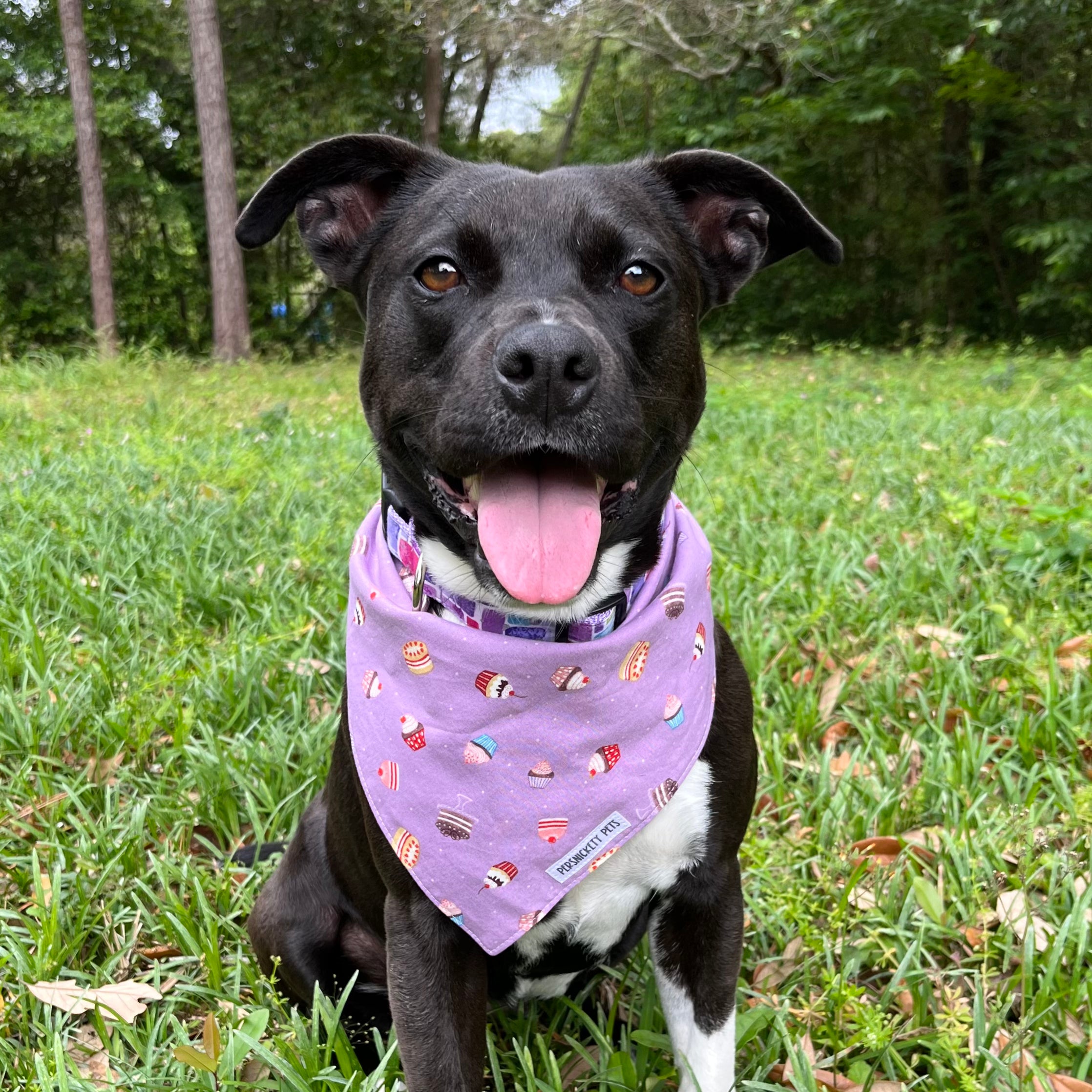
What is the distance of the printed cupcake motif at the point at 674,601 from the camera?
1.96 m

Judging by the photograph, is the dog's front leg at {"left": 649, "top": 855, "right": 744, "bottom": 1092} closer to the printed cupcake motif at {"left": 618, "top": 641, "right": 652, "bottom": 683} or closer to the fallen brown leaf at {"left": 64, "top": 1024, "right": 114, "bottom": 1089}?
the printed cupcake motif at {"left": 618, "top": 641, "right": 652, "bottom": 683}

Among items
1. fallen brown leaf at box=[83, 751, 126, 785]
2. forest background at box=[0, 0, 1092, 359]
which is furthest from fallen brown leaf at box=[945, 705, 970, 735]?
forest background at box=[0, 0, 1092, 359]

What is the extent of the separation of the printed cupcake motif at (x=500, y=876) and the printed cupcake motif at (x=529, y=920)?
7cm

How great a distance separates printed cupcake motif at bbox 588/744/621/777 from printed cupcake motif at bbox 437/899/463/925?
0.35 meters

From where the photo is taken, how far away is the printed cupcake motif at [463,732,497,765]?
1.86 m

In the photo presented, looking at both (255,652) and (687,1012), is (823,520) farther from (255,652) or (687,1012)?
(687,1012)

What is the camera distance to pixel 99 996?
6.63ft

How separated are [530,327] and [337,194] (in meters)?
0.86

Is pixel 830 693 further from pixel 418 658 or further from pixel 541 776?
pixel 418 658

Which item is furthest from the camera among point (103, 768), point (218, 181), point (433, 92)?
point (433, 92)

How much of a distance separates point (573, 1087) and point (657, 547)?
1.13 metres

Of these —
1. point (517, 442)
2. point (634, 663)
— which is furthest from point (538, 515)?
point (634, 663)

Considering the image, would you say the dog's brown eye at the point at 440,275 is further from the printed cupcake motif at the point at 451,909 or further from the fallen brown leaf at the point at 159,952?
the fallen brown leaf at the point at 159,952

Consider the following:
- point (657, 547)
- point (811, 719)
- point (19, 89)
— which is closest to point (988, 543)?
point (811, 719)
